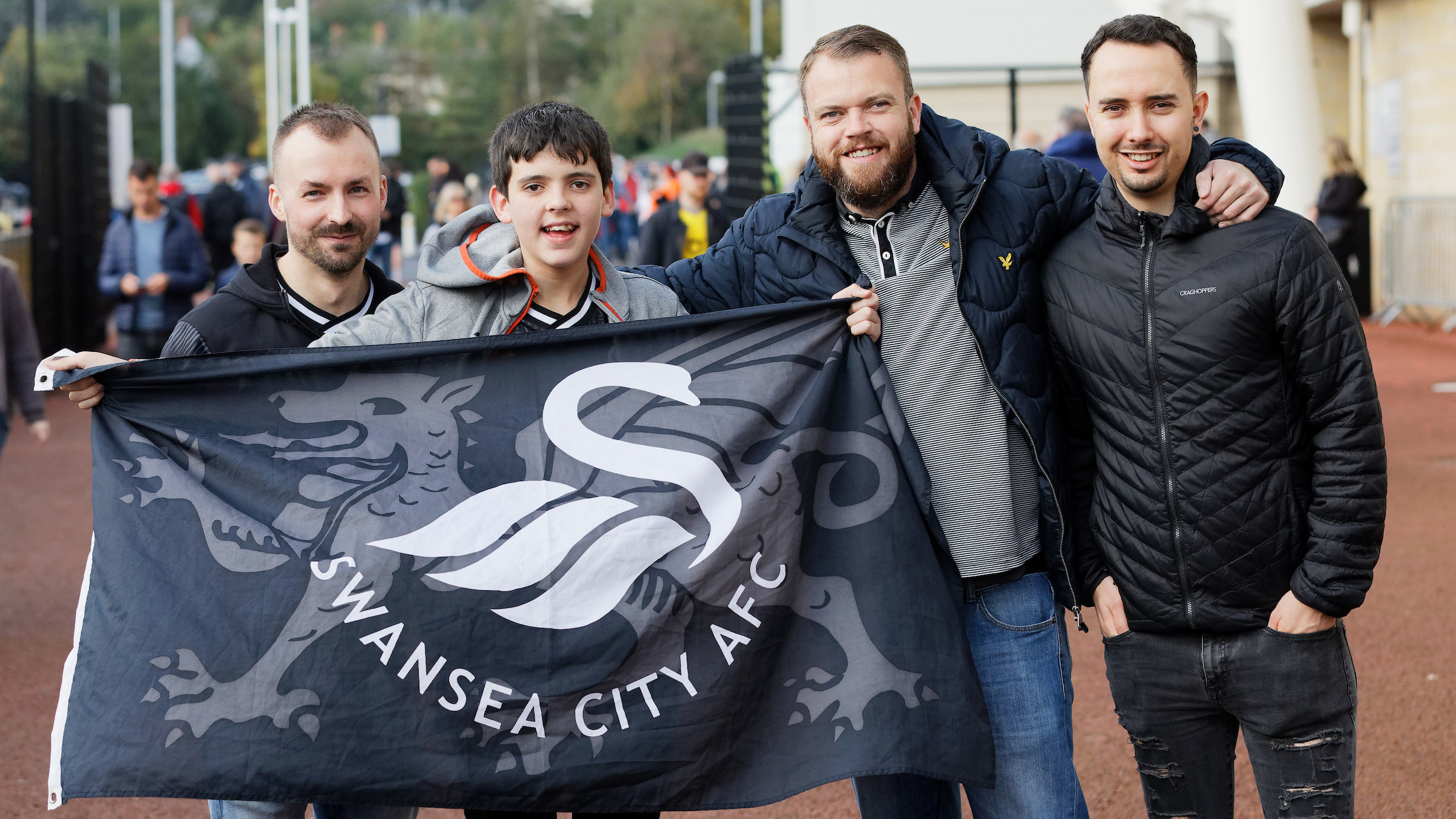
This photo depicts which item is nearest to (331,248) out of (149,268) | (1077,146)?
(1077,146)

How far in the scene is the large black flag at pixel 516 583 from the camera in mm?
3238

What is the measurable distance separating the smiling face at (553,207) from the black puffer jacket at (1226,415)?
1179 millimetres

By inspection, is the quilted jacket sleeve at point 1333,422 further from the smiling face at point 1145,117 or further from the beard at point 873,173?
the beard at point 873,173

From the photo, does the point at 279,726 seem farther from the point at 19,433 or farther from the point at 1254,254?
the point at 19,433

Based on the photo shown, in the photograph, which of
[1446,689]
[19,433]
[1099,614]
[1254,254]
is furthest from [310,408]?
[19,433]

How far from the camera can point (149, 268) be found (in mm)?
11000

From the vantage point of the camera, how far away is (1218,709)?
3.22 metres

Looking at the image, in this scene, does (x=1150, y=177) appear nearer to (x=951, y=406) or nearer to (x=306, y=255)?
(x=951, y=406)

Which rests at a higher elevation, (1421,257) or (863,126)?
(1421,257)

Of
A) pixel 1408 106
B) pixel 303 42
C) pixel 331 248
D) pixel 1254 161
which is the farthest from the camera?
pixel 303 42

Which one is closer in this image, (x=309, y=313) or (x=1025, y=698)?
(x=1025, y=698)

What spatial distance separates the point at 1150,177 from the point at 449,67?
98.8 metres

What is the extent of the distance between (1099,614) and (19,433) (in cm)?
1189

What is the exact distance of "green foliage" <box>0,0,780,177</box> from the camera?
78.3 metres
